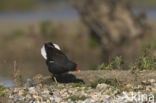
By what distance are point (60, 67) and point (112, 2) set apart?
41.6 ft

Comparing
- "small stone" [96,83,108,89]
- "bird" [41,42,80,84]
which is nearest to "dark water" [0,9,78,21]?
"bird" [41,42,80,84]

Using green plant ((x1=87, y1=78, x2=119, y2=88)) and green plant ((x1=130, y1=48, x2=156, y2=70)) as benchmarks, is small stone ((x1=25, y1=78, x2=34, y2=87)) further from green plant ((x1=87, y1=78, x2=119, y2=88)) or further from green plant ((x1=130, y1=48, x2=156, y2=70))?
green plant ((x1=130, y1=48, x2=156, y2=70))

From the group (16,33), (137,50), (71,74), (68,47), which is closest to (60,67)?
(71,74)

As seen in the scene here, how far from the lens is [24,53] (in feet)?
82.1

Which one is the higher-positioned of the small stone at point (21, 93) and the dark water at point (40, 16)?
the dark water at point (40, 16)

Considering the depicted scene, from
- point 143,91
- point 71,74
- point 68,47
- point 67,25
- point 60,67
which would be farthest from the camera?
point 67,25

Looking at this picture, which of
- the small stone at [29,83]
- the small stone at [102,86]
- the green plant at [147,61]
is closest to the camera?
the small stone at [102,86]

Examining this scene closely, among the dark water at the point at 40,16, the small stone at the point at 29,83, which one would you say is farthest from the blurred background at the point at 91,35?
the small stone at the point at 29,83

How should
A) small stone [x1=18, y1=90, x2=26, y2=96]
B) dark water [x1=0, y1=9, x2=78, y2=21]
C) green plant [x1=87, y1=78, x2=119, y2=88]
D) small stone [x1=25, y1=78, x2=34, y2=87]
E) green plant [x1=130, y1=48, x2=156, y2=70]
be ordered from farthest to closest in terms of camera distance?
dark water [x1=0, y1=9, x2=78, y2=21] → green plant [x1=130, y1=48, x2=156, y2=70] → small stone [x1=25, y1=78, x2=34, y2=87] → green plant [x1=87, y1=78, x2=119, y2=88] → small stone [x1=18, y1=90, x2=26, y2=96]

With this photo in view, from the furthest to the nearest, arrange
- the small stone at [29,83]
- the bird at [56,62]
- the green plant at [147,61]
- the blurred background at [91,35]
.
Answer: the blurred background at [91,35] < the green plant at [147,61] < the small stone at [29,83] < the bird at [56,62]

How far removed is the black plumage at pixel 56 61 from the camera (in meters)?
11.4

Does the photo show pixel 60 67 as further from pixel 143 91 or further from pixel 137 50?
pixel 137 50

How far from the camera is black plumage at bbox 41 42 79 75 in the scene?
37.4 feet

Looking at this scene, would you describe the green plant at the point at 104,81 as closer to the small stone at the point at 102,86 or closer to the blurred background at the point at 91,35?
the small stone at the point at 102,86
